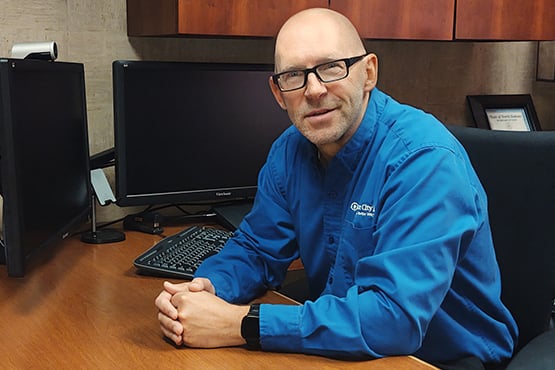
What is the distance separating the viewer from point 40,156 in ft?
5.09

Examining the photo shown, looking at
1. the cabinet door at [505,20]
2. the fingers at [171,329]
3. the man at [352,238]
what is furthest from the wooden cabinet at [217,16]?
the fingers at [171,329]

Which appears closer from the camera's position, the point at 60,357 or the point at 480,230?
the point at 60,357

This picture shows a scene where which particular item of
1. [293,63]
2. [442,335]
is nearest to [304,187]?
[293,63]

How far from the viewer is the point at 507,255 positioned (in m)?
1.60

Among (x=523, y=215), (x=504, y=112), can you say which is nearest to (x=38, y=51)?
(x=523, y=215)

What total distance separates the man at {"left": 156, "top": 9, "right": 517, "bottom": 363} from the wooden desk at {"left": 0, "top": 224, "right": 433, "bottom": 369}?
1.5 inches

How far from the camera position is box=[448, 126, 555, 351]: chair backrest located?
60.6 inches

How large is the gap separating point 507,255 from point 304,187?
480 millimetres

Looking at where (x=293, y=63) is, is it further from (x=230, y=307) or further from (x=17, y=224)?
(x=17, y=224)

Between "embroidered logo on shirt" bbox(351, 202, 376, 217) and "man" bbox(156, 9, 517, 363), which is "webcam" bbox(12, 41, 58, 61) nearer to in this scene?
"man" bbox(156, 9, 517, 363)

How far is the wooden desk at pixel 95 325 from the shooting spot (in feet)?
3.95

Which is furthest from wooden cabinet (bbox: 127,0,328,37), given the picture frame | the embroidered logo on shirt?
the picture frame

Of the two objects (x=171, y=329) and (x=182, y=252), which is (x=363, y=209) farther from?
(x=182, y=252)

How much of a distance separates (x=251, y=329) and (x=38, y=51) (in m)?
0.90
